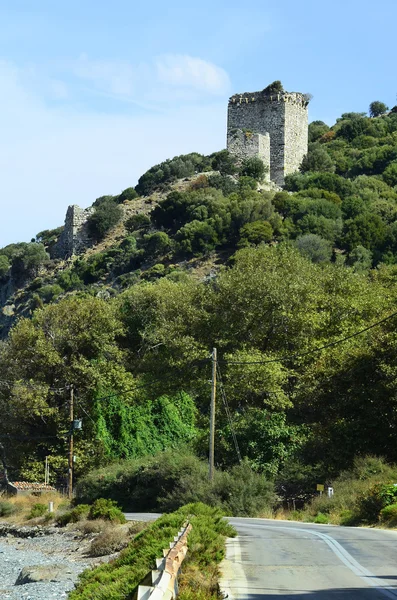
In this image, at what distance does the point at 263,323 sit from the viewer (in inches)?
1839

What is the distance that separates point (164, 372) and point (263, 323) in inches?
239

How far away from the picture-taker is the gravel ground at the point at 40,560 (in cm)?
1856

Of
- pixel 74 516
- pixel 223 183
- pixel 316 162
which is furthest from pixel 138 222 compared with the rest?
pixel 74 516

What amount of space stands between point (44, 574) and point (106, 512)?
10173mm

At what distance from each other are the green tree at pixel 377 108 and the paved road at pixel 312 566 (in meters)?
137

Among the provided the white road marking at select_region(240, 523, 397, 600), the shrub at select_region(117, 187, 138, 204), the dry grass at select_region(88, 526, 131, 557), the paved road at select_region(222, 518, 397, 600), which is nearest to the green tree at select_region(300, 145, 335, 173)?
the shrub at select_region(117, 187, 138, 204)

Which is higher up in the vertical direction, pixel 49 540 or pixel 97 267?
pixel 97 267

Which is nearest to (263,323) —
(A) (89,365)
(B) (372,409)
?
(A) (89,365)

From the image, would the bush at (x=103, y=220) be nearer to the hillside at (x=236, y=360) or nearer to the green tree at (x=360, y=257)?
the hillside at (x=236, y=360)

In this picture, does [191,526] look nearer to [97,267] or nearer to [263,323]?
[263,323]

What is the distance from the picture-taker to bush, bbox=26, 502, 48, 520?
3878 cm

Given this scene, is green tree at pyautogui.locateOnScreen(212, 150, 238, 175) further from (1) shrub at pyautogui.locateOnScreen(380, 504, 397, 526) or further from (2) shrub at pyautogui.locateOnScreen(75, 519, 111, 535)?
(1) shrub at pyautogui.locateOnScreen(380, 504, 397, 526)

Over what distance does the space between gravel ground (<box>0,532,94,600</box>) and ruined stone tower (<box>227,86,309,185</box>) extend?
213 feet

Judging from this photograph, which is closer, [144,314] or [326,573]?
[326,573]
